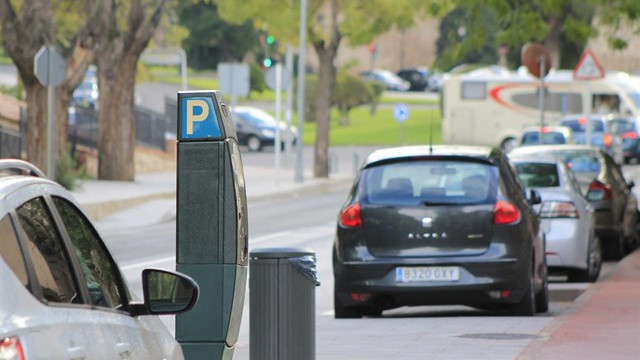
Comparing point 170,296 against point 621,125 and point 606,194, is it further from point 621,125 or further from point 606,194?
point 621,125

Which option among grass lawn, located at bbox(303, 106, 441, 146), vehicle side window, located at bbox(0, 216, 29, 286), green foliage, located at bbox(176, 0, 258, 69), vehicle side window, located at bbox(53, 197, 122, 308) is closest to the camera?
vehicle side window, located at bbox(0, 216, 29, 286)

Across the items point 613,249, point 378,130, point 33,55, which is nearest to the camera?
point 613,249

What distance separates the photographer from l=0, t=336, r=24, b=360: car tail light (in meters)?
4.09

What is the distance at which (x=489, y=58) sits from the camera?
106 m

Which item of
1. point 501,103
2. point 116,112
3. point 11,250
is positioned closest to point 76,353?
point 11,250

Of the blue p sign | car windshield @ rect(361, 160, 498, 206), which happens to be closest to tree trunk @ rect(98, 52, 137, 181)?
car windshield @ rect(361, 160, 498, 206)

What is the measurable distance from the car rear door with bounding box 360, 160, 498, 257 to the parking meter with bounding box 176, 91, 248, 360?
5366 millimetres

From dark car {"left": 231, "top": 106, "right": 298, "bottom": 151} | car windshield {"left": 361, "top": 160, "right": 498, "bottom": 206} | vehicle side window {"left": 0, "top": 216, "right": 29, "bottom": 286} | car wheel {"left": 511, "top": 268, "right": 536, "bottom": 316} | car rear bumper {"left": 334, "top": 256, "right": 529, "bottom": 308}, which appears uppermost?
vehicle side window {"left": 0, "top": 216, "right": 29, "bottom": 286}

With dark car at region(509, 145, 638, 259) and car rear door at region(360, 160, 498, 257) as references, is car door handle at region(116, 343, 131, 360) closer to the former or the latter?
car rear door at region(360, 160, 498, 257)

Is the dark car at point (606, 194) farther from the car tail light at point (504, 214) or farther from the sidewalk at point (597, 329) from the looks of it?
the car tail light at point (504, 214)

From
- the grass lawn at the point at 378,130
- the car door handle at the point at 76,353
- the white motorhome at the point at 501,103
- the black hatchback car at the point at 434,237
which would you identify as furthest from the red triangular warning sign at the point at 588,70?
the white motorhome at the point at 501,103

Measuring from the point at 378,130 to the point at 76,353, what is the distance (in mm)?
71115

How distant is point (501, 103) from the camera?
220 feet

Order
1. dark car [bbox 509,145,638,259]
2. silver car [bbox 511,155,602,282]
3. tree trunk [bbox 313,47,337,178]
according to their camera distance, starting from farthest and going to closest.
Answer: tree trunk [bbox 313,47,337,178] → dark car [bbox 509,145,638,259] → silver car [bbox 511,155,602,282]
